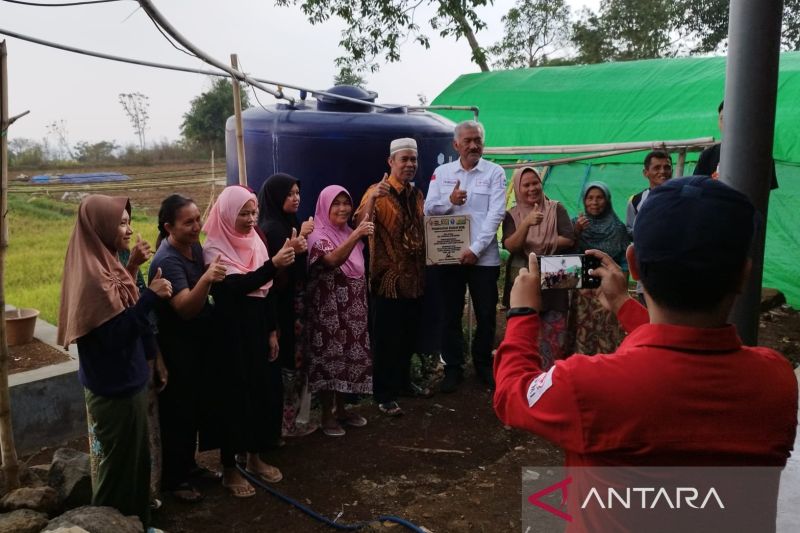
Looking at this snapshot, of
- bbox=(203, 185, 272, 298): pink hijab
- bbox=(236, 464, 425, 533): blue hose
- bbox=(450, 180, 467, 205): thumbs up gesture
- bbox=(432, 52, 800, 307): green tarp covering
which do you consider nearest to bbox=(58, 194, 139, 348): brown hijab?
bbox=(203, 185, 272, 298): pink hijab

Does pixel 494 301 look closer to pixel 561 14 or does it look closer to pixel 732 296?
pixel 732 296

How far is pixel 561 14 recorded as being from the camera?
1886cm

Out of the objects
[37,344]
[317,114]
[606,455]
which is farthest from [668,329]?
[37,344]

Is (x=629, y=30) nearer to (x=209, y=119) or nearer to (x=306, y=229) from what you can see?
(x=209, y=119)

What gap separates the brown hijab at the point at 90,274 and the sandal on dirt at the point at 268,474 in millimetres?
1415

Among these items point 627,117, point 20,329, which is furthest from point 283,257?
point 627,117

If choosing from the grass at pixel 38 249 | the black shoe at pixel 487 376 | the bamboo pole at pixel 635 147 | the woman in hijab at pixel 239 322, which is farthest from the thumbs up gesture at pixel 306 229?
the bamboo pole at pixel 635 147

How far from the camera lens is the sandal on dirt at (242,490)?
3520 millimetres

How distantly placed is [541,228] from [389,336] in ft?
4.25

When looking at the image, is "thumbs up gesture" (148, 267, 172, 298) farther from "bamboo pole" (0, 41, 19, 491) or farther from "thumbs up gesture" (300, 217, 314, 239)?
"thumbs up gesture" (300, 217, 314, 239)

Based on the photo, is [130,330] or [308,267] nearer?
[130,330]

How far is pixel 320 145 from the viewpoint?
489 centimetres

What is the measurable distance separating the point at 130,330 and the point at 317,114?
8.70 ft

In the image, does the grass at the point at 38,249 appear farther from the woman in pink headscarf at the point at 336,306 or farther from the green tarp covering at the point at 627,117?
the green tarp covering at the point at 627,117
